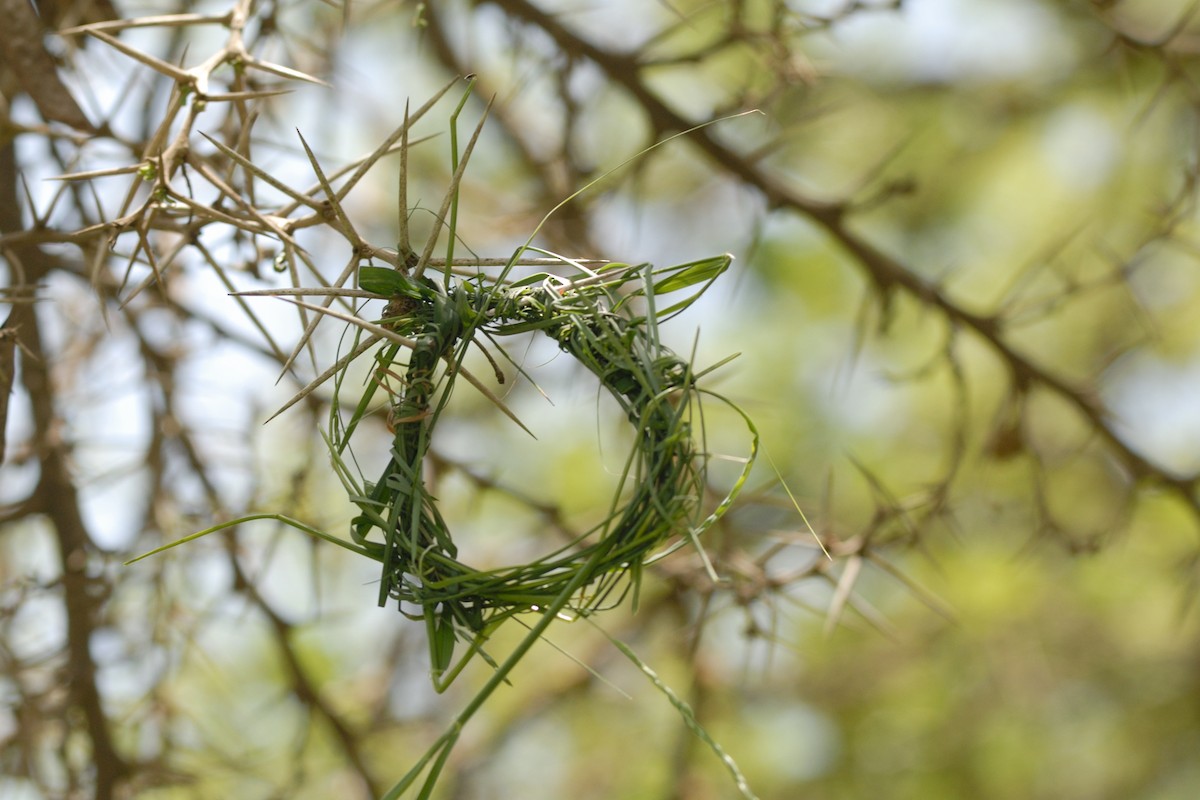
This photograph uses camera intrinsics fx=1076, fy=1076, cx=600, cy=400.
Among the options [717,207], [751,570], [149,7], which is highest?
[717,207]

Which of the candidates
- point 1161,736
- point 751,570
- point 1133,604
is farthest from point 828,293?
point 751,570

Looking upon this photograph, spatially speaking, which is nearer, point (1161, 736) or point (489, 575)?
point (489, 575)

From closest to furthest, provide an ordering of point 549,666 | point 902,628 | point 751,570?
1. point 751,570
2. point 549,666
3. point 902,628

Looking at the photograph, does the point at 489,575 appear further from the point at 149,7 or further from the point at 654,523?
the point at 149,7

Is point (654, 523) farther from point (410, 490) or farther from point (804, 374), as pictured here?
point (804, 374)

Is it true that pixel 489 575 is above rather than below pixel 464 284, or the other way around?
below

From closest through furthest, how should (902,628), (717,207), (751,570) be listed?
(751,570) < (902,628) < (717,207)

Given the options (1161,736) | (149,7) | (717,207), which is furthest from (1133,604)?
(149,7)

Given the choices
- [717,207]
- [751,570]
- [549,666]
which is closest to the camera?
[751,570]

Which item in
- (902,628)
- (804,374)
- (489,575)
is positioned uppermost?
(804,374)
